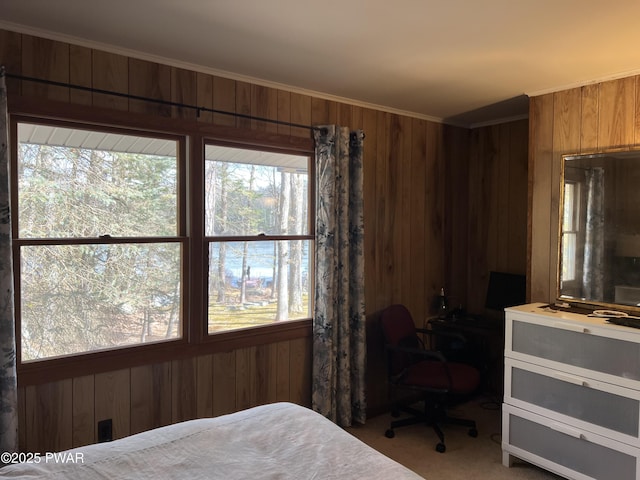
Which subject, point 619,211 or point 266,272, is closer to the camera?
point 619,211

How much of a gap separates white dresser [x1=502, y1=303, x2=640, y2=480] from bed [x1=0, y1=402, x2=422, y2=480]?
1.56 metres

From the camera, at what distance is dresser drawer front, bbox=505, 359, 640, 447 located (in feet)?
7.74

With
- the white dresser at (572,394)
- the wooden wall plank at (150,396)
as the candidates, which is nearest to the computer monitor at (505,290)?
the white dresser at (572,394)

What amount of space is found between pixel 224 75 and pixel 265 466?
2.28 metres

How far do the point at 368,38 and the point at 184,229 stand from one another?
1.52 metres

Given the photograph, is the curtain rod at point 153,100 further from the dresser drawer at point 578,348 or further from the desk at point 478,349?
the desk at point 478,349

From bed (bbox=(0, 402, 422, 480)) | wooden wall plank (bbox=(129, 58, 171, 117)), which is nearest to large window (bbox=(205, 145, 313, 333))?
wooden wall plank (bbox=(129, 58, 171, 117))

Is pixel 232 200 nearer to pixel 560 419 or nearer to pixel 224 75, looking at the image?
pixel 224 75

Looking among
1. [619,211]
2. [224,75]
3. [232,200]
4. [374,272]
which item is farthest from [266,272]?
[619,211]

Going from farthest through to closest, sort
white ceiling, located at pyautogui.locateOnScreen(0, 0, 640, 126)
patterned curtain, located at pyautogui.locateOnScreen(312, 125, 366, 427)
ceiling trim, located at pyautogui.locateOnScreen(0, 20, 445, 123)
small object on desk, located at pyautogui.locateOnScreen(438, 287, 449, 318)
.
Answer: small object on desk, located at pyautogui.locateOnScreen(438, 287, 449, 318) → patterned curtain, located at pyautogui.locateOnScreen(312, 125, 366, 427) → ceiling trim, located at pyautogui.locateOnScreen(0, 20, 445, 123) → white ceiling, located at pyautogui.locateOnScreen(0, 0, 640, 126)

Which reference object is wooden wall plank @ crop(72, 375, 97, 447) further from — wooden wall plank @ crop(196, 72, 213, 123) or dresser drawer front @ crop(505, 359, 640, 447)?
dresser drawer front @ crop(505, 359, 640, 447)

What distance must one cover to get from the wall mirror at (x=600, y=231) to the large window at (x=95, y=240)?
8.25 feet

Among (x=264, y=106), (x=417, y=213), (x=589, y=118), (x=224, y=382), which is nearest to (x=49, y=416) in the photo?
(x=224, y=382)

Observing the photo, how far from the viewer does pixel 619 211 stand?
276 cm
